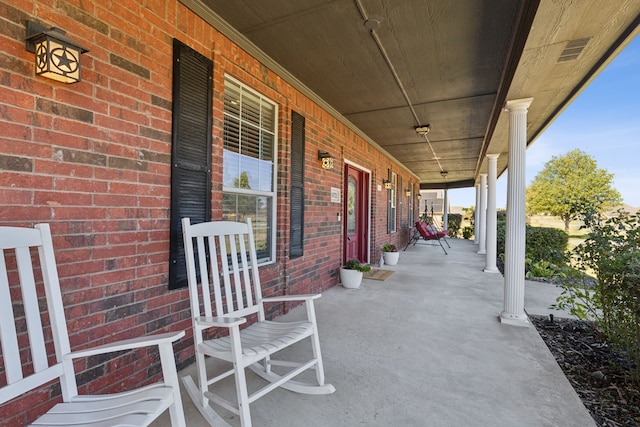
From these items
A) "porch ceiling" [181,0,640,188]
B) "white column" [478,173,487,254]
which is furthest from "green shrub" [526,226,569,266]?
"porch ceiling" [181,0,640,188]

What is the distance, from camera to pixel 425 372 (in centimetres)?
215

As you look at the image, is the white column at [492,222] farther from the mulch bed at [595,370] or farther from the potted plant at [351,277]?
the potted plant at [351,277]

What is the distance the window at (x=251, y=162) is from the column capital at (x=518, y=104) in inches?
100

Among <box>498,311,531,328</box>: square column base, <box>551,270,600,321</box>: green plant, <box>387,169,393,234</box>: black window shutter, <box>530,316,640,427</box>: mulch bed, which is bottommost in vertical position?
<box>530,316,640,427</box>: mulch bed

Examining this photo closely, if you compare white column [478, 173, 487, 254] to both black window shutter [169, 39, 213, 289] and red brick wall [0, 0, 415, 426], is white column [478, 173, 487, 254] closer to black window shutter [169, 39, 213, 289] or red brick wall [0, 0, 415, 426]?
black window shutter [169, 39, 213, 289]

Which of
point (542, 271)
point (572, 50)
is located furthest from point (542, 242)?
point (572, 50)

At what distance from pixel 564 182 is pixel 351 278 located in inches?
767

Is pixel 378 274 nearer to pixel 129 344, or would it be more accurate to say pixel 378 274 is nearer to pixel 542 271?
pixel 542 271

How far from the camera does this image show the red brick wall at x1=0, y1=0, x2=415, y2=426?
1.35m

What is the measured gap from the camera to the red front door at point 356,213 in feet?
17.3

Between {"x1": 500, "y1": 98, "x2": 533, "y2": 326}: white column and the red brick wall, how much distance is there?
2993 millimetres

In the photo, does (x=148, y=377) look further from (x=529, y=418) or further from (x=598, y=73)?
(x=598, y=73)

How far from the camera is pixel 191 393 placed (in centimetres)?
179

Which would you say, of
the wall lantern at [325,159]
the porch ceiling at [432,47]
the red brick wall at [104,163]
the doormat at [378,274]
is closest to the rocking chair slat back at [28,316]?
the red brick wall at [104,163]
